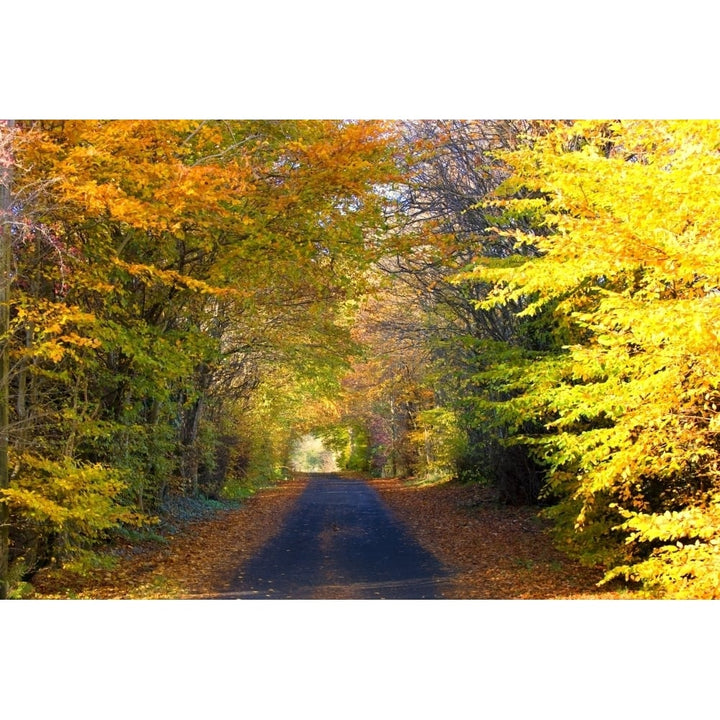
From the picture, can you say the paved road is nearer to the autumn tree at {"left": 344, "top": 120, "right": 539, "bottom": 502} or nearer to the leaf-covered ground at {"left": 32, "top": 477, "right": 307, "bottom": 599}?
the leaf-covered ground at {"left": 32, "top": 477, "right": 307, "bottom": 599}

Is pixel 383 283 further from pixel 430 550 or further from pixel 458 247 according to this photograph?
pixel 430 550

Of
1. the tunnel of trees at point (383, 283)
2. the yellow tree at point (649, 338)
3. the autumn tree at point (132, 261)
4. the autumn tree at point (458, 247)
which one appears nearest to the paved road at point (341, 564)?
the tunnel of trees at point (383, 283)

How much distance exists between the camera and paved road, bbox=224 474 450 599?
8.99 metres

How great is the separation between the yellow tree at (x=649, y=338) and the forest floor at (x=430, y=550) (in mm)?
873

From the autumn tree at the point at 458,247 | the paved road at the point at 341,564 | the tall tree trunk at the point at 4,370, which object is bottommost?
the paved road at the point at 341,564

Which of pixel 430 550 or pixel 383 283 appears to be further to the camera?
pixel 383 283

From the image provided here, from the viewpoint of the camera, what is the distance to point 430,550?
1161 cm

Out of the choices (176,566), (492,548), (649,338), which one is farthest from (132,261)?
(649,338)

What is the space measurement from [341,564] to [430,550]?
162 centimetres

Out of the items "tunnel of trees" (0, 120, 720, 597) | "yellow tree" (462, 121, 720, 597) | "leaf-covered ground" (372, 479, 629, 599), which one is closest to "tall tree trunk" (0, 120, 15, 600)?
"tunnel of trees" (0, 120, 720, 597)

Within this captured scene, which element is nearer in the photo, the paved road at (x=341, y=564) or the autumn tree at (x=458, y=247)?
the paved road at (x=341, y=564)

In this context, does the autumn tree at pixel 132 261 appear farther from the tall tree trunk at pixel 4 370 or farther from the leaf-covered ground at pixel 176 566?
the leaf-covered ground at pixel 176 566

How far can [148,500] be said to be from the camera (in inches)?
522

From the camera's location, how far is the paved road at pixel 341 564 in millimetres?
8992
